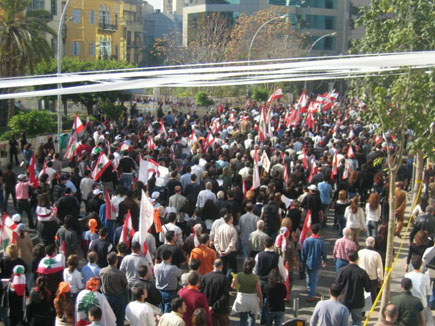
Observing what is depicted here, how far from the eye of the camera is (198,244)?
1071 cm

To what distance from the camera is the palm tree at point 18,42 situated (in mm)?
33656

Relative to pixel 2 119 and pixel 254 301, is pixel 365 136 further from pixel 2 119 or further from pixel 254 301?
pixel 2 119

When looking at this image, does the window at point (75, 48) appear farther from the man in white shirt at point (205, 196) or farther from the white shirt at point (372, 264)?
the white shirt at point (372, 264)

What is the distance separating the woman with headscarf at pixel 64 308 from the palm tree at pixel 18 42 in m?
27.1

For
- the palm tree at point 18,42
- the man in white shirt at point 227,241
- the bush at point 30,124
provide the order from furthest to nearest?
the palm tree at point 18,42 → the bush at point 30,124 → the man in white shirt at point 227,241

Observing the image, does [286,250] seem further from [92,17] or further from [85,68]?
[92,17]

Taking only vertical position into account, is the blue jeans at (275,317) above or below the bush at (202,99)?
below

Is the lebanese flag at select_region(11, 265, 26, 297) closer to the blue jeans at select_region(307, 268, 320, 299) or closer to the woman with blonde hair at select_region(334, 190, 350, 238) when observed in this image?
the blue jeans at select_region(307, 268, 320, 299)

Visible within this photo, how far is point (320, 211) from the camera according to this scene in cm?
1412

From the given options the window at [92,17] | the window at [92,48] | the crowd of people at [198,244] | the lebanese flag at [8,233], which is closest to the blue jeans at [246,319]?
the crowd of people at [198,244]

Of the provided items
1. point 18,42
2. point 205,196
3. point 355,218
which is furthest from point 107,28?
point 355,218

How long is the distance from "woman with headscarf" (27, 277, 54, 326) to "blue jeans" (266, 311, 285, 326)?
302 cm

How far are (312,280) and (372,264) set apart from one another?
143cm

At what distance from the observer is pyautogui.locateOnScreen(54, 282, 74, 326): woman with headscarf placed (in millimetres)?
8141
